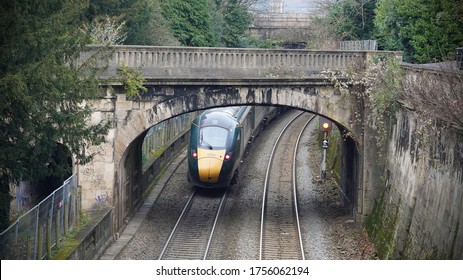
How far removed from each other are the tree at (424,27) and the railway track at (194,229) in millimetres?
9180

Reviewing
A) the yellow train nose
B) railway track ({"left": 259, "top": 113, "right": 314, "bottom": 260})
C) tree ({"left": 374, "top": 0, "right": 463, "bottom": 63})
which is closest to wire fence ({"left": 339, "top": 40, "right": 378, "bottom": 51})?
tree ({"left": 374, "top": 0, "right": 463, "bottom": 63})

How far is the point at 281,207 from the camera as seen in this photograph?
2964cm

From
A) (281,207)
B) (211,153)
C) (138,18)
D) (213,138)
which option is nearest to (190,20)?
(138,18)

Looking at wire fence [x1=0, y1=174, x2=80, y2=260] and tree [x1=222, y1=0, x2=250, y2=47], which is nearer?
wire fence [x1=0, y1=174, x2=80, y2=260]

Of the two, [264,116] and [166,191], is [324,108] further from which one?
[264,116]

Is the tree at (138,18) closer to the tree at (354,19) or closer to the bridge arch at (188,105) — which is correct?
the tree at (354,19)

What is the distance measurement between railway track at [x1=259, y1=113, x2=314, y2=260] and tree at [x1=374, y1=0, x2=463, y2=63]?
6992 millimetres

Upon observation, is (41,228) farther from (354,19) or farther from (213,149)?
(354,19)

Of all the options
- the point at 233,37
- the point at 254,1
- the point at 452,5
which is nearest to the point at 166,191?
the point at 452,5

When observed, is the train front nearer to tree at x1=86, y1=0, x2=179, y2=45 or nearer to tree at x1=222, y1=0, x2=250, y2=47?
tree at x1=86, y1=0, x2=179, y2=45

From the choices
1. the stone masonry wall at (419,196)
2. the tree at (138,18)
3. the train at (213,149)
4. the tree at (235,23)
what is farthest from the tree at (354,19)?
the stone masonry wall at (419,196)

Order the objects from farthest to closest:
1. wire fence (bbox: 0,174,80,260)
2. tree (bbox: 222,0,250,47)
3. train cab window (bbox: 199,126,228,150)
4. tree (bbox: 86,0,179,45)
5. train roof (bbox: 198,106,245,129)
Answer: tree (bbox: 222,0,250,47) → tree (bbox: 86,0,179,45) → train roof (bbox: 198,106,245,129) → train cab window (bbox: 199,126,228,150) → wire fence (bbox: 0,174,80,260)

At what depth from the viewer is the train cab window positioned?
3073 centimetres

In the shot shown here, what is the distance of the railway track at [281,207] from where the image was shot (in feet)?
78.4
